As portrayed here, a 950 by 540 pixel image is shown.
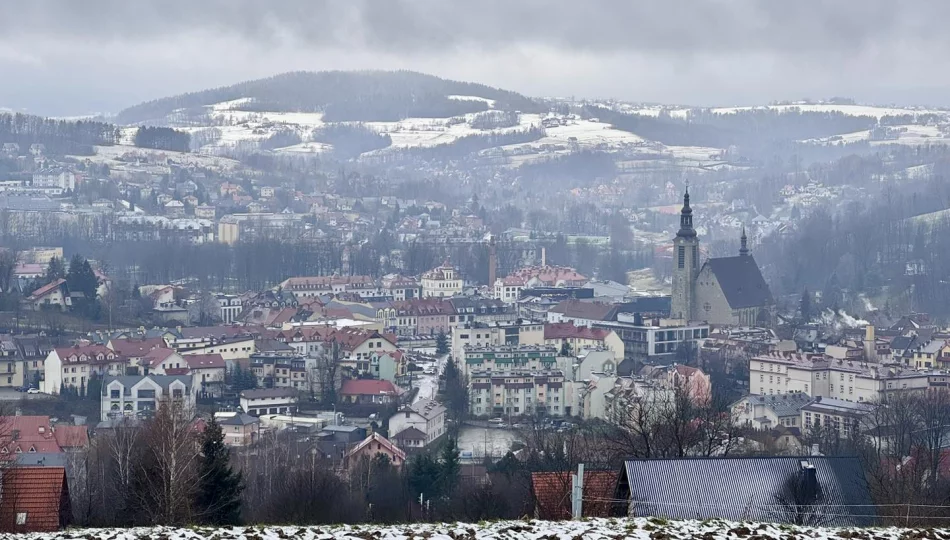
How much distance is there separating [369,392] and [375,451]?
7603mm

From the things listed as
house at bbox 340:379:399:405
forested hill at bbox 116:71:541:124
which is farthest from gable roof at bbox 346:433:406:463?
forested hill at bbox 116:71:541:124

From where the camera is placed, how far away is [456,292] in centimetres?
5494

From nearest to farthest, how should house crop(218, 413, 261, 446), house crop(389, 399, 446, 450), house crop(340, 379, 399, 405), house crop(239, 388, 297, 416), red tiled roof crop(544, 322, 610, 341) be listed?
house crop(218, 413, 261, 446)
house crop(389, 399, 446, 450)
house crop(239, 388, 297, 416)
house crop(340, 379, 399, 405)
red tiled roof crop(544, 322, 610, 341)

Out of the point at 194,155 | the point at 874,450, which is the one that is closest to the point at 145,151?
the point at 194,155

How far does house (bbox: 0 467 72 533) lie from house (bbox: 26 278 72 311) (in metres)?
29.6

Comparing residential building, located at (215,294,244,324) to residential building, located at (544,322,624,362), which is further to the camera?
residential building, located at (215,294,244,324)

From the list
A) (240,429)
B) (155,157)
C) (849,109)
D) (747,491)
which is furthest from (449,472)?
(849,109)

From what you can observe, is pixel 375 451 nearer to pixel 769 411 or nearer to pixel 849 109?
pixel 769 411

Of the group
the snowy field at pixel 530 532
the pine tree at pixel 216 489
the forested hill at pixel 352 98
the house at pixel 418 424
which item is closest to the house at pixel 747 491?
the snowy field at pixel 530 532

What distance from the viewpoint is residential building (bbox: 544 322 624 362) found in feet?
128

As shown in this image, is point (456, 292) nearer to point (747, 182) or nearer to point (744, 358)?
point (744, 358)

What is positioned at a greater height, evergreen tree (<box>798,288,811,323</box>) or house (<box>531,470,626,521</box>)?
house (<box>531,470,626,521</box>)

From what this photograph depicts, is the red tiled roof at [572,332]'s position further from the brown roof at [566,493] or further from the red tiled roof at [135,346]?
the brown roof at [566,493]

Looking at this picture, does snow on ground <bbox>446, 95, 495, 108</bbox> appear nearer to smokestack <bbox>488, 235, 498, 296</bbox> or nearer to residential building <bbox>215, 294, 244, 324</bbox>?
smokestack <bbox>488, 235, 498, 296</bbox>
